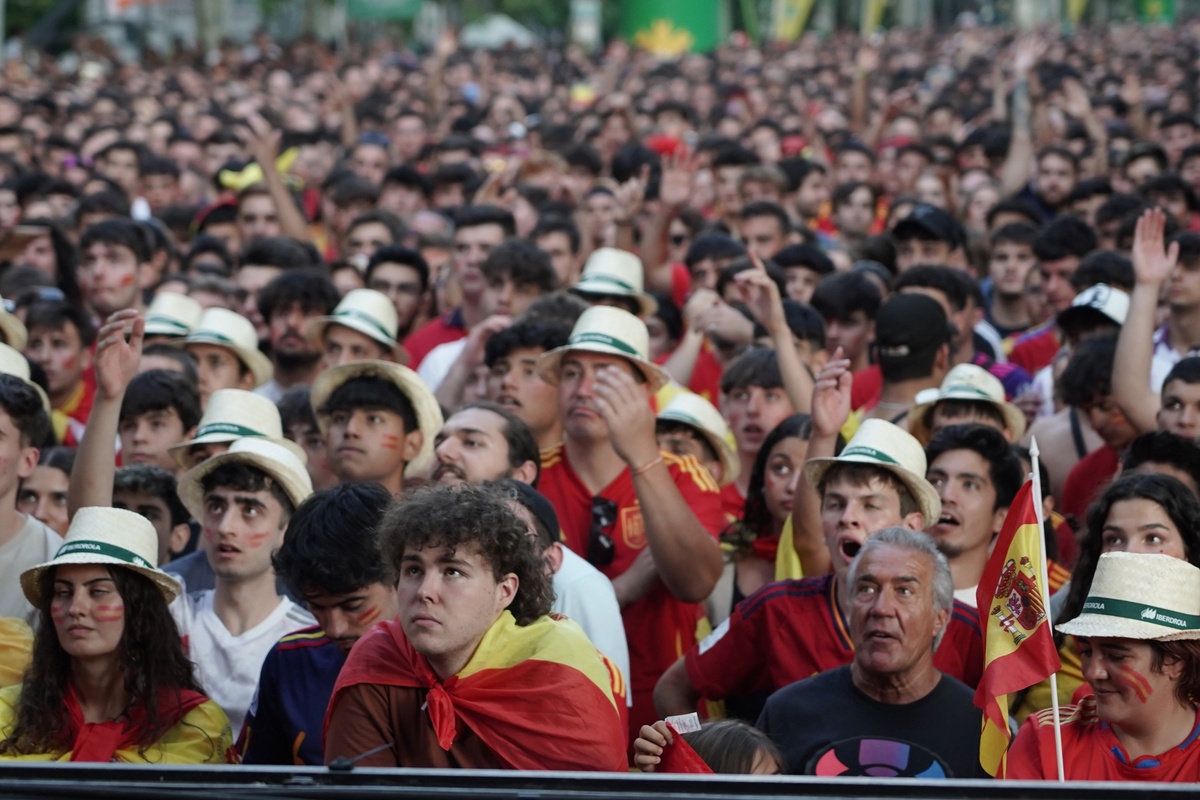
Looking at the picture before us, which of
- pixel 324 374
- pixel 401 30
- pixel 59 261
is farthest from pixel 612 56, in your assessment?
pixel 324 374

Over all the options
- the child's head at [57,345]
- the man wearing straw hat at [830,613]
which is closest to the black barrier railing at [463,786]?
Result: the man wearing straw hat at [830,613]

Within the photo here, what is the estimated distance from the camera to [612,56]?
105 feet

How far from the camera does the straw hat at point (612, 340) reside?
244 inches

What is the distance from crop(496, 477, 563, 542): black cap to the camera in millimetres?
4859

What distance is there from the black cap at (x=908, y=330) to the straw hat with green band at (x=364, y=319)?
219cm

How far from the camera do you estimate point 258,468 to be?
5.39 m

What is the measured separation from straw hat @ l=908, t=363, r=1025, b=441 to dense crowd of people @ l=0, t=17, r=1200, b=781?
2 cm

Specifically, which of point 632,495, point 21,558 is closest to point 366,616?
point 21,558

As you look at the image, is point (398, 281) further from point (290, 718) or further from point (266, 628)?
point (290, 718)

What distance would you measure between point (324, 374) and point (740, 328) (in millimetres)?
2386

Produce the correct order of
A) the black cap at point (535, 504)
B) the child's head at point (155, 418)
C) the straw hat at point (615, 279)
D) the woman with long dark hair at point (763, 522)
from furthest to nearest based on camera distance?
1. the straw hat at point (615, 279)
2. the child's head at point (155, 418)
3. the woman with long dark hair at point (763, 522)
4. the black cap at point (535, 504)

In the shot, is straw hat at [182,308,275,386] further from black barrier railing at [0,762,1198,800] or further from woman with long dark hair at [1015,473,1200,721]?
black barrier railing at [0,762,1198,800]

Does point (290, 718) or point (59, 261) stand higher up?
point (59, 261)

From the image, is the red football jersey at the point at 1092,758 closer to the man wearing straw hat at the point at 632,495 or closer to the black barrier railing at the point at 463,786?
the black barrier railing at the point at 463,786
